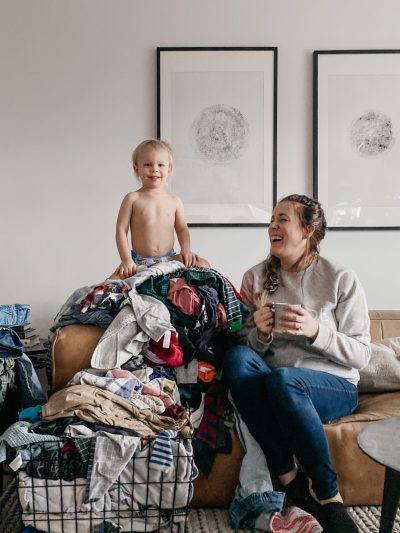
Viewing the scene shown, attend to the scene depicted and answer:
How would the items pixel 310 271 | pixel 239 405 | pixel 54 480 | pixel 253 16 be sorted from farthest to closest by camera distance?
pixel 253 16 < pixel 310 271 < pixel 239 405 < pixel 54 480

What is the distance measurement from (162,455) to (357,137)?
83.8 inches

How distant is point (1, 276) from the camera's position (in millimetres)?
3170

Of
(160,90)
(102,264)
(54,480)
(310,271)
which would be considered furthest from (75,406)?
(160,90)

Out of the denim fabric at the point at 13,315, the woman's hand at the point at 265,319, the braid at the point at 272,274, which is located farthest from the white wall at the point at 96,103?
the woman's hand at the point at 265,319

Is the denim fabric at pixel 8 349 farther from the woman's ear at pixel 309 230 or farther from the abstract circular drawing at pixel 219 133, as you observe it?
the abstract circular drawing at pixel 219 133

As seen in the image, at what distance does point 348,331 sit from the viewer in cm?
204

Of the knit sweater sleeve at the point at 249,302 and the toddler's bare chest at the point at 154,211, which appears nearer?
the knit sweater sleeve at the point at 249,302

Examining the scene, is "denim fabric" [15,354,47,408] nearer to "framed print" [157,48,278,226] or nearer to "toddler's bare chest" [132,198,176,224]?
"toddler's bare chest" [132,198,176,224]

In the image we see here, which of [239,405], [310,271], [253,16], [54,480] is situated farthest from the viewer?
[253,16]

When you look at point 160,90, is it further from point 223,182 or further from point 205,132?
point 223,182

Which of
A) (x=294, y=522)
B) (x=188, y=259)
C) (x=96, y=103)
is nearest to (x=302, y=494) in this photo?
(x=294, y=522)

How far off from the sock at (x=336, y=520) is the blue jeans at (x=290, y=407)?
34 millimetres

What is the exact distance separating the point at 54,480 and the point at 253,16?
2520mm

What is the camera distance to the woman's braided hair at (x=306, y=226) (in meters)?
2.15
